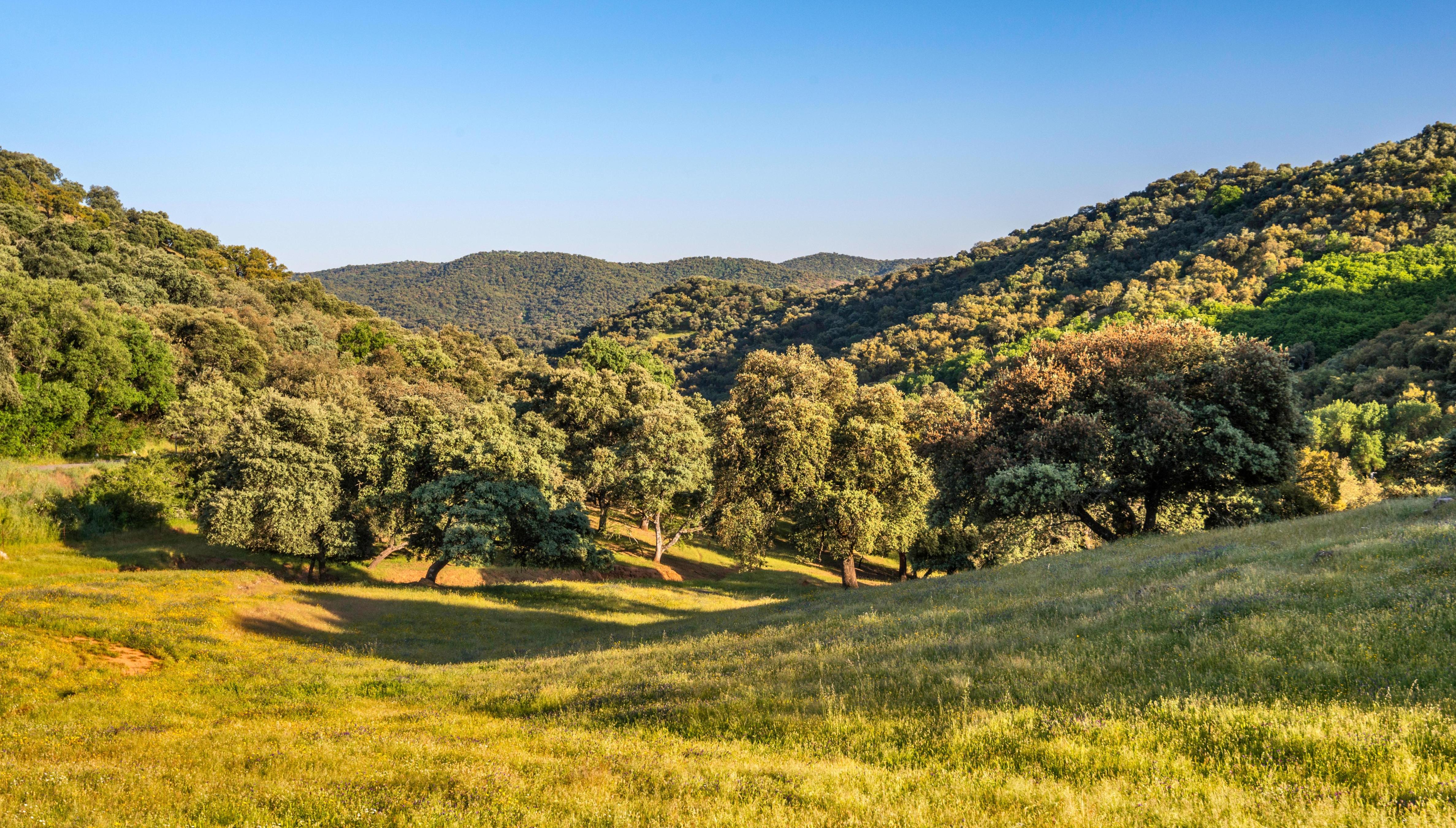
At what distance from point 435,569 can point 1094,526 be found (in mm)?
35045

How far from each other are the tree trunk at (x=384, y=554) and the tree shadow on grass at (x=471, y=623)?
29.4 ft

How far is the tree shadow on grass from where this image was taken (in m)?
22.8

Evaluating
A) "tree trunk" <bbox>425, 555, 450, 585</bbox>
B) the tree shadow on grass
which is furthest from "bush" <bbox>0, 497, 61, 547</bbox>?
the tree shadow on grass

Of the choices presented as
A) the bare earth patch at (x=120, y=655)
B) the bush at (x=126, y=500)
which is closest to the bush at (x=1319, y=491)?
the bare earth patch at (x=120, y=655)

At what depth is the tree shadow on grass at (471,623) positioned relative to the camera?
22.8m

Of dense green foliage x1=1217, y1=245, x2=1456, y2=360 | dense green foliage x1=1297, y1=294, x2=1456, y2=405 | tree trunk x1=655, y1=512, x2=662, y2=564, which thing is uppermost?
dense green foliage x1=1217, y1=245, x2=1456, y2=360

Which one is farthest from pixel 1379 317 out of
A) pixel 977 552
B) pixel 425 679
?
pixel 425 679

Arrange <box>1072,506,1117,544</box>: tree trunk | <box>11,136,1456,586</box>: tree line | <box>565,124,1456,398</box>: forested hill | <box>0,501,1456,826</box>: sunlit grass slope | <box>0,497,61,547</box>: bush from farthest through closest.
Answer: <box>565,124,1456,398</box>: forested hill → <box>0,497,61,547</box>: bush → <box>1072,506,1117,544</box>: tree trunk → <box>11,136,1456,586</box>: tree line → <box>0,501,1456,826</box>: sunlit grass slope

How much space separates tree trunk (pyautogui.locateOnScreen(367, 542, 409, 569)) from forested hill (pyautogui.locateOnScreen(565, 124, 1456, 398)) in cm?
6947

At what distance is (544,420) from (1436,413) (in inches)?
3087

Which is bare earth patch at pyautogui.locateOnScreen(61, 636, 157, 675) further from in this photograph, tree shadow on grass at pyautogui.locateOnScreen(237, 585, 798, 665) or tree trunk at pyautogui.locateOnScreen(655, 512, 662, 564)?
tree trunk at pyautogui.locateOnScreen(655, 512, 662, 564)

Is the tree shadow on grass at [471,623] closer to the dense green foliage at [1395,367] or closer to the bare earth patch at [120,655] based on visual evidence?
the bare earth patch at [120,655]

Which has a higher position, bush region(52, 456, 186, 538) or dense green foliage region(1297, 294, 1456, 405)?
dense green foliage region(1297, 294, 1456, 405)

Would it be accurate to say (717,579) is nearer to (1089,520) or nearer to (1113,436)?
(1089,520)
